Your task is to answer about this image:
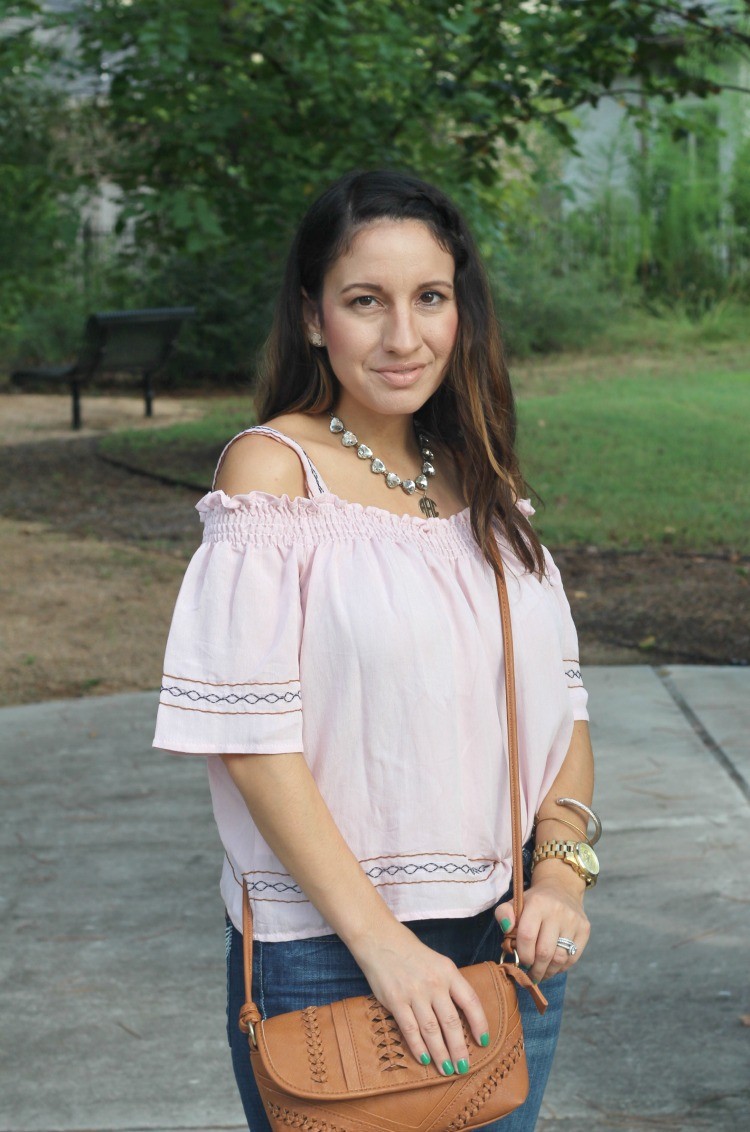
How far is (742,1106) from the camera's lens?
2844mm

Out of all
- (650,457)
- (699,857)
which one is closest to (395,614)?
(699,857)

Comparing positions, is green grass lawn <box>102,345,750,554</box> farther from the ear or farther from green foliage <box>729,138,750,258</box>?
the ear

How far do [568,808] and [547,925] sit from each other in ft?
0.73

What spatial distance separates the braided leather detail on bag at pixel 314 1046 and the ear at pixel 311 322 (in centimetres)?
84

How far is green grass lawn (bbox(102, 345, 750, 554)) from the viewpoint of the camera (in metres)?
8.76

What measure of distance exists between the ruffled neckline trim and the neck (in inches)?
4.4

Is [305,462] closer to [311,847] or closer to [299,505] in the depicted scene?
[299,505]

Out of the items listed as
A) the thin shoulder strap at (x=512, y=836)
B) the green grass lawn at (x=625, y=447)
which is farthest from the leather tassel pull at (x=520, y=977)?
the green grass lawn at (x=625, y=447)

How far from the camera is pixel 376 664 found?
1662 millimetres

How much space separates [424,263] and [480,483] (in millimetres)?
310

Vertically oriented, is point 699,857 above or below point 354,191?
below

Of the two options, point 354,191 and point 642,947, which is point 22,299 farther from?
A: point 354,191

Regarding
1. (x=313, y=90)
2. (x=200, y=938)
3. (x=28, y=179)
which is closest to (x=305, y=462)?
(x=200, y=938)

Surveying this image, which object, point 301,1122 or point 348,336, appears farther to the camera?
point 348,336
